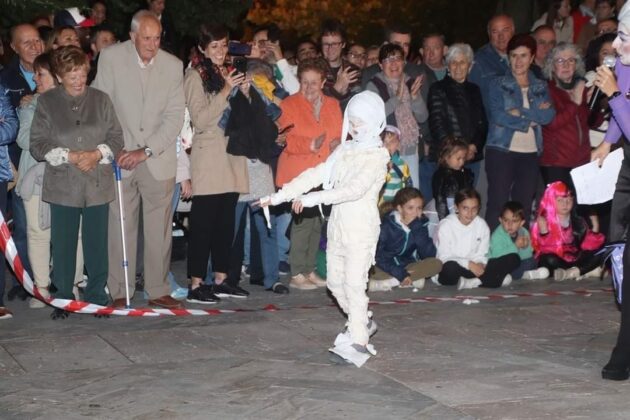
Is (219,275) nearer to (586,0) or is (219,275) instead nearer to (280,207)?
(280,207)

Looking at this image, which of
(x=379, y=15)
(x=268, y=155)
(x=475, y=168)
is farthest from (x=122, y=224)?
(x=379, y=15)

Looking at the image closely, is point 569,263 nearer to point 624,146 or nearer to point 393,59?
Answer: point 393,59

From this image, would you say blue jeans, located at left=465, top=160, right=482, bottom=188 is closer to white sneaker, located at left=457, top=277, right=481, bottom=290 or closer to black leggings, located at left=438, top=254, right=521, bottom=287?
black leggings, located at left=438, top=254, right=521, bottom=287

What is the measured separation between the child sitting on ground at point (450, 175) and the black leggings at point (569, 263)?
100 cm

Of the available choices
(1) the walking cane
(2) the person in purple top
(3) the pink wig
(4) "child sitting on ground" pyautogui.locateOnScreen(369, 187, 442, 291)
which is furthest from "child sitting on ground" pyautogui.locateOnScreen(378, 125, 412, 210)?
(2) the person in purple top

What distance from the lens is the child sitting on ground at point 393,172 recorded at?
11.4m

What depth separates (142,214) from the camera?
10.3 meters

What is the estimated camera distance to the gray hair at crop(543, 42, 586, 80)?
39.8 ft

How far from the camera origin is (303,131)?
35.2ft

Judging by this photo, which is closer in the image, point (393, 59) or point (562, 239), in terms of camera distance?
point (393, 59)

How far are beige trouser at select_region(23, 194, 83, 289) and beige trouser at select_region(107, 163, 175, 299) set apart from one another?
38 centimetres

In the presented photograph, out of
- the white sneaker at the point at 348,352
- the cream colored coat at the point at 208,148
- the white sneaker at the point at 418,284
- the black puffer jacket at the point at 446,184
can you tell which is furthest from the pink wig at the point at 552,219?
the white sneaker at the point at 348,352

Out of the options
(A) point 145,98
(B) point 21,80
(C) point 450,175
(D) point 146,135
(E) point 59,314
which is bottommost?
(E) point 59,314

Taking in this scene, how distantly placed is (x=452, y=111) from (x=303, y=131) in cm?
180
